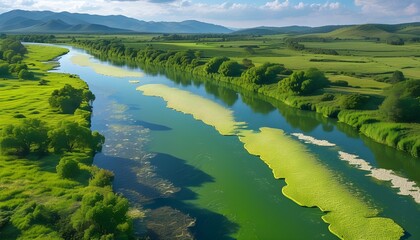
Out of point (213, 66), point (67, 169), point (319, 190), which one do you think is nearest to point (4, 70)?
point (213, 66)

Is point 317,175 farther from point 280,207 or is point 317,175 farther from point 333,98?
point 333,98

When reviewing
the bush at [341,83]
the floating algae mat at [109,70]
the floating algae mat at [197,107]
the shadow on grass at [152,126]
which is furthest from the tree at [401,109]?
the floating algae mat at [109,70]

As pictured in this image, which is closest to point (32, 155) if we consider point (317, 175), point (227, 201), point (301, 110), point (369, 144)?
point (227, 201)

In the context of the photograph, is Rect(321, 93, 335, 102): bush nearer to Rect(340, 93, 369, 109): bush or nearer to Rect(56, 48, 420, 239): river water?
Rect(56, 48, 420, 239): river water

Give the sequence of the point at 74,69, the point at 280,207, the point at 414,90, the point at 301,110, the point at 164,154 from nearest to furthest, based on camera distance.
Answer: the point at 280,207
the point at 164,154
the point at 414,90
the point at 301,110
the point at 74,69

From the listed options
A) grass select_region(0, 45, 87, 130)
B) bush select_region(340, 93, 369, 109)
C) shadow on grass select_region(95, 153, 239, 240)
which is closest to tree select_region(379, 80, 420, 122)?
bush select_region(340, 93, 369, 109)
